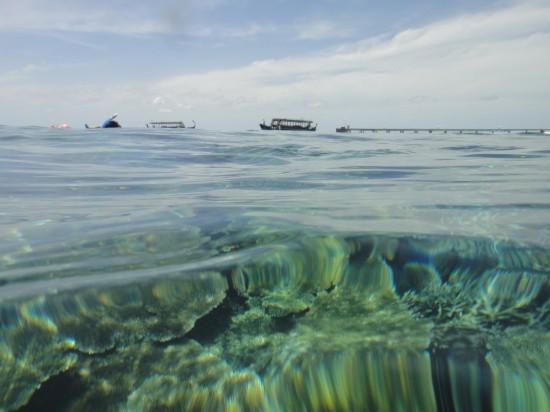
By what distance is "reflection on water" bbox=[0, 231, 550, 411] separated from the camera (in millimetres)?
1006

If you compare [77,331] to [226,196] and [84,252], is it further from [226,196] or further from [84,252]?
[226,196]

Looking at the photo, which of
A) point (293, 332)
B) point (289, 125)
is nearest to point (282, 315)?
point (293, 332)

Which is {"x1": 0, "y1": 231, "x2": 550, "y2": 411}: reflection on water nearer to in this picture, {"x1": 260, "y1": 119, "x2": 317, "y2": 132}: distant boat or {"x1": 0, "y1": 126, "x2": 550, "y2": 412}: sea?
{"x1": 0, "y1": 126, "x2": 550, "y2": 412}: sea

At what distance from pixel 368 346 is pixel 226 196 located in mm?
2422

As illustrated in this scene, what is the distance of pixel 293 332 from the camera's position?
1208mm

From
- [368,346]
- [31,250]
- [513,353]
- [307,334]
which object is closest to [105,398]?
[307,334]

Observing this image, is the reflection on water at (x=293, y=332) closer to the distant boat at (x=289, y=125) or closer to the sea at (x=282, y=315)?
the sea at (x=282, y=315)

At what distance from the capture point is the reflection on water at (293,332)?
1006 millimetres

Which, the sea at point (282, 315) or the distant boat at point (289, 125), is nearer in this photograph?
the sea at point (282, 315)

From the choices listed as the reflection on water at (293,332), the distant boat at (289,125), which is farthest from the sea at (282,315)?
the distant boat at (289,125)

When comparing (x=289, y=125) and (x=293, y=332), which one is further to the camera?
(x=289, y=125)

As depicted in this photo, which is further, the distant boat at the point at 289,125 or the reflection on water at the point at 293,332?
the distant boat at the point at 289,125

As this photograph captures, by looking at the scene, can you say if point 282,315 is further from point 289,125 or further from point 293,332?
point 289,125

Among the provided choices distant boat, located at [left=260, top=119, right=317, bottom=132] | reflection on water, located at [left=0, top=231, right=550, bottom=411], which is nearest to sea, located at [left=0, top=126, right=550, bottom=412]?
reflection on water, located at [left=0, top=231, right=550, bottom=411]
